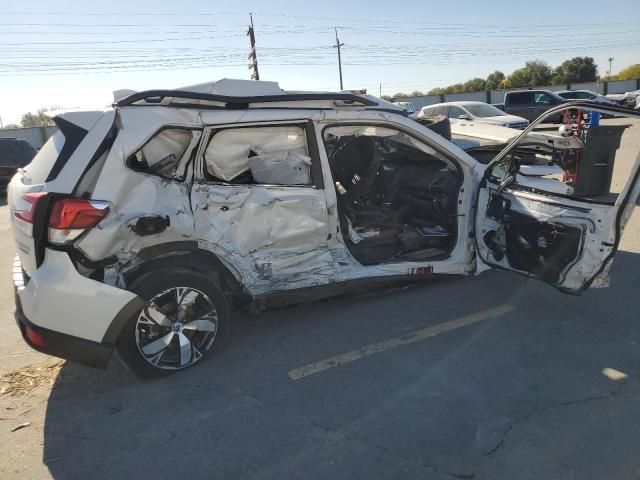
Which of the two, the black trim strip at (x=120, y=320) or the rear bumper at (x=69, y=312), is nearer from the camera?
the rear bumper at (x=69, y=312)

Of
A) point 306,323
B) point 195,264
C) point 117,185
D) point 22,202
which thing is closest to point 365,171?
point 306,323

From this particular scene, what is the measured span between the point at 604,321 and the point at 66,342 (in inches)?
153

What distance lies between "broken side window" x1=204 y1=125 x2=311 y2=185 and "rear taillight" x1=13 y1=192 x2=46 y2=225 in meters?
1.17

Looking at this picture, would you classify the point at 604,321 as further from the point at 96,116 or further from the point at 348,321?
the point at 96,116

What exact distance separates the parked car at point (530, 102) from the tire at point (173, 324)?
956 inches

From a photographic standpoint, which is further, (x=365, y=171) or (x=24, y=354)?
(x=365, y=171)

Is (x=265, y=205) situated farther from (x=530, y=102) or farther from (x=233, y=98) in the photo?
(x=530, y=102)

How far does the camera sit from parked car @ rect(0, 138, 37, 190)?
1292cm

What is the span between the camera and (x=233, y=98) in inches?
134

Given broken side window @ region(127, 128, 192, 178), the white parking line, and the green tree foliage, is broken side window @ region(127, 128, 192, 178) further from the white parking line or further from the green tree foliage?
the green tree foliage

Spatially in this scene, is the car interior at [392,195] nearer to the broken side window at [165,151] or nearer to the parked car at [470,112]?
the broken side window at [165,151]

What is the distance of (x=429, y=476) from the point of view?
7.75ft

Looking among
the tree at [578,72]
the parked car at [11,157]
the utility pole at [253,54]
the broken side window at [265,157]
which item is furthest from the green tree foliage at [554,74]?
the broken side window at [265,157]

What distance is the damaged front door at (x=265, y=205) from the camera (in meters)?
3.44
